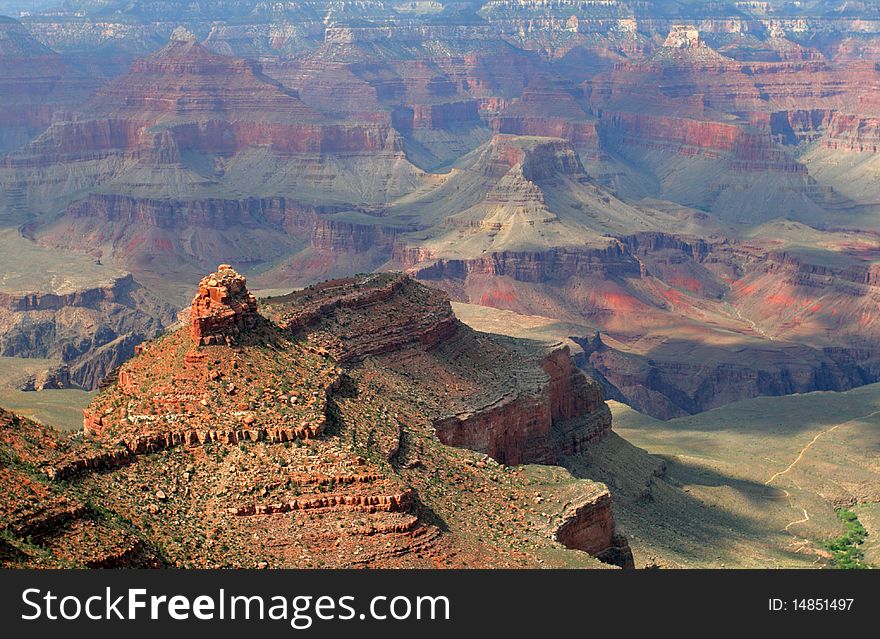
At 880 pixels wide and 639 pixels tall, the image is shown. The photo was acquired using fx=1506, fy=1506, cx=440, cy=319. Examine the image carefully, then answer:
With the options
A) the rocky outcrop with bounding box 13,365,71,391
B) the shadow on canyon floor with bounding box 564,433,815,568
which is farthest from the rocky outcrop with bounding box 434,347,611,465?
the rocky outcrop with bounding box 13,365,71,391

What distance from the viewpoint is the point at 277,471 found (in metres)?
60.5

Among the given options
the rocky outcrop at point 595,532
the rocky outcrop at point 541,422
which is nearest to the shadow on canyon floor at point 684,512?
the rocky outcrop at point 541,422

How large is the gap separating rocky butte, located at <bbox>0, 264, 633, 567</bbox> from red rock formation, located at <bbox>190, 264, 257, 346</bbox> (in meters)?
0.09

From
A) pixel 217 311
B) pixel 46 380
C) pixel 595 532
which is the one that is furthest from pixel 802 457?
pixel 46 380

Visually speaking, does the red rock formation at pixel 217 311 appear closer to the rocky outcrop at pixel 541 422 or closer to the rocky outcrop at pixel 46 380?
the rocky outcrop at pixel 541 422

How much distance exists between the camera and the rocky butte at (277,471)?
176 ft

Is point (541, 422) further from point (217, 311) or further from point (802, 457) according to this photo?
point (802, 457)

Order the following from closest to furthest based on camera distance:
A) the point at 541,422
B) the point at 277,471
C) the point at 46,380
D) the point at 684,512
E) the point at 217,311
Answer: the point at 277,471 < the point at 217,311 < the point at 541,422 < the point at 684,512 < the point at 46,380

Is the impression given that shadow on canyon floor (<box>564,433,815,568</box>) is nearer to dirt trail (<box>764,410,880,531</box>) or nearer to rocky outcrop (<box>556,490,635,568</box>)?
dirt trail (<box>764,410,880,531</box>)

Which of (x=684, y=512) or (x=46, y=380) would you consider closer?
(x=684, y=512)

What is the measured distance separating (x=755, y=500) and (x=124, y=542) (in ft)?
224

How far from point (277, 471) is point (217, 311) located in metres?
10.8

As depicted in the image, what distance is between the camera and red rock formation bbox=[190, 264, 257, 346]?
68.0 metres

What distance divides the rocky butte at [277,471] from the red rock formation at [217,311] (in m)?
0.09
